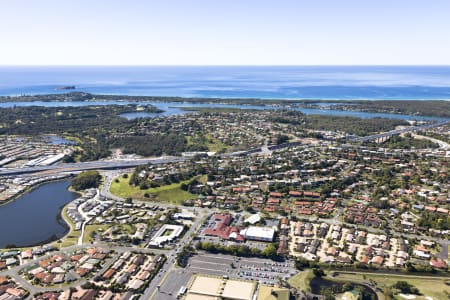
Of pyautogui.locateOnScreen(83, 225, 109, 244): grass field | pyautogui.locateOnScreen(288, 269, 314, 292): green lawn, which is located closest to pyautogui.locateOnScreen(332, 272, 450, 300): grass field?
pyautogui.locateOnScreen(288, 269, 314, 292): green lawn

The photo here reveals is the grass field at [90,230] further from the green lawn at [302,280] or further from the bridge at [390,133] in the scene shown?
the bridge at [390,133]

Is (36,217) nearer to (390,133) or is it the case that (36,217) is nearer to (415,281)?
(415,281)

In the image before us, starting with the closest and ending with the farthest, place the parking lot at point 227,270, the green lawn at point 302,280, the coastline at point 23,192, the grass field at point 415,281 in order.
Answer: the grass field at point 415,281
the green lawn at point 302,280
the parking lot at point 227,270
the coastline at point 23,192

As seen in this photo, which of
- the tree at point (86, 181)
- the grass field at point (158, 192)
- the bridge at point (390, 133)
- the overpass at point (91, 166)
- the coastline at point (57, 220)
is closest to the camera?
the coastline at point (57, 220)

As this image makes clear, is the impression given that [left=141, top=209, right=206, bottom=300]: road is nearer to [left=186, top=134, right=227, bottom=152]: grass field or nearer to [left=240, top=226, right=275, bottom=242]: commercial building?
[left=240, top=226, right=275, bottom=242]: commercial building

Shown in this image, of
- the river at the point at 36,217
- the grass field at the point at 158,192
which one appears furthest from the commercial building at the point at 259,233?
the river at the point at 36,217

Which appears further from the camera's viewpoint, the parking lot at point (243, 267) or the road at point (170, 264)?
the parking lot at point (243, 267)
